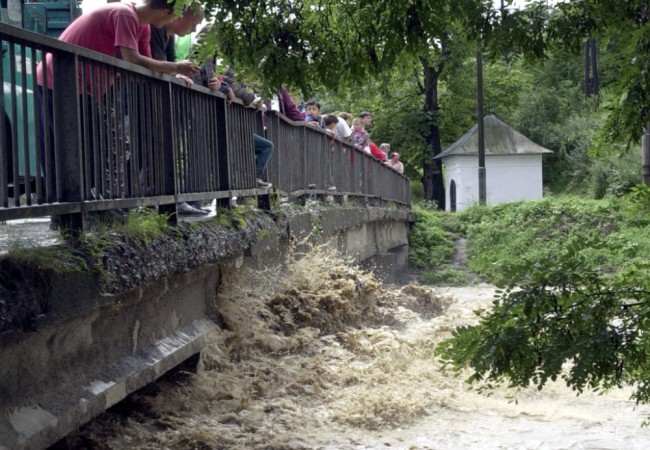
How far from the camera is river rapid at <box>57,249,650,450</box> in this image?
761 cm

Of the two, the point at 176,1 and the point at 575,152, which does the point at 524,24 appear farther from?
the point at 575,152

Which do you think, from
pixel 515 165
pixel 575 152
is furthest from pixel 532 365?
pixel 575 152

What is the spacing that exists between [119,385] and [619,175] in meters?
34.6

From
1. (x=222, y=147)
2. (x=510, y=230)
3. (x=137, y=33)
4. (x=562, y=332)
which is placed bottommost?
(x=510, y=230)

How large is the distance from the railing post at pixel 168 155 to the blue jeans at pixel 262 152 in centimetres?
290

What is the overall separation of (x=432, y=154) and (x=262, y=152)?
37.2m

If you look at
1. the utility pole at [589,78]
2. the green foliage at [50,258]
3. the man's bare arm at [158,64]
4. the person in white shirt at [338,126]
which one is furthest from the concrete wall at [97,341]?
the utility pole at [589,78]

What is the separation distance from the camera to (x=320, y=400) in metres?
9.27

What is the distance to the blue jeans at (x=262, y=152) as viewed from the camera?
10008mm

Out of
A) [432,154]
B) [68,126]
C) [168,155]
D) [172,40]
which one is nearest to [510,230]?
[432,154]

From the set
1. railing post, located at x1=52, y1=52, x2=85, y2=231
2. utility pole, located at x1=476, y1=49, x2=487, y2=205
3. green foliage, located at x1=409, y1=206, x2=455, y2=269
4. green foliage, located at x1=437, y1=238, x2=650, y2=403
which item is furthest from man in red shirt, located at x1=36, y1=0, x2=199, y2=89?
utility pole, located at x1=476, y1=49, x2=487, y2=205

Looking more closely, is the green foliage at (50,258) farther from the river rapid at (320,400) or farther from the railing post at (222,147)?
the railing post at (222,147)

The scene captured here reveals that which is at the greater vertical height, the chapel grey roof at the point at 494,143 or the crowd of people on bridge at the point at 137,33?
the chapel grey roof at the point at 494,143

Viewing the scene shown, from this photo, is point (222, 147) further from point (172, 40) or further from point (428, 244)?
point (428, 244)
